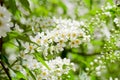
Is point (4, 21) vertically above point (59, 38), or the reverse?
point (59, 38)

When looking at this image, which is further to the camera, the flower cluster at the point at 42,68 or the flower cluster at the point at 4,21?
the flower cluster at the point at 42,68

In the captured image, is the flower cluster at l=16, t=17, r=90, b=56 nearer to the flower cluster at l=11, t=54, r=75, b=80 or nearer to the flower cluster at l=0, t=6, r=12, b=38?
the flower cluster at l=11, t=54, r=75, b=80

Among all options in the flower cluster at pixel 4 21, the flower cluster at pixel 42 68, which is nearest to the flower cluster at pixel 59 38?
the flower cluster at pixel 42 68

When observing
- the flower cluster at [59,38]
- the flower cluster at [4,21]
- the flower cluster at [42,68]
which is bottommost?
the flower cluster at [4,21]

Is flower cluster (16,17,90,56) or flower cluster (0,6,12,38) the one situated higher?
flower cluster (16,17,90,56)

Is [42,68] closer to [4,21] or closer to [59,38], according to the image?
[59,38]

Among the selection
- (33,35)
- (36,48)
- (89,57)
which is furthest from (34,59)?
(89,57)

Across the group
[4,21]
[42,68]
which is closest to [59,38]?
[42,68]

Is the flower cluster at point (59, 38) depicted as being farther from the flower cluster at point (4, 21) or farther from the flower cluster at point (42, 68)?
the flower cluster at point (4, 21)

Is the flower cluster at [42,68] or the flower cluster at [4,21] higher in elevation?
the flower cluster at [42,68]

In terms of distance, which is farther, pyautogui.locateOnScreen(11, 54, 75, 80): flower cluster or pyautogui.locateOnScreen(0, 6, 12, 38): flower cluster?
pyautogui.locateOnScreen(11, 54, 75, 80): flower cluster

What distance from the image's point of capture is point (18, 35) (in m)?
1.16

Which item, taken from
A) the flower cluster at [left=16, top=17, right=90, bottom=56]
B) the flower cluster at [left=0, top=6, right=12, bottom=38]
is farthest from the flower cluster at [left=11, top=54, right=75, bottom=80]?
the flower cluster at [left=0, top=6, right=12, bottom=38]

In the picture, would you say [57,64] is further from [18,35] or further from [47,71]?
[18,35]
